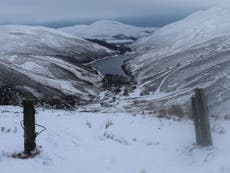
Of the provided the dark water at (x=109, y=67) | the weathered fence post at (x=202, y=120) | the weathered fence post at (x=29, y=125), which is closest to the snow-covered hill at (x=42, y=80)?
the dark water at (x=109, y=67)

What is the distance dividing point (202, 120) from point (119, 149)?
2134 millimetres

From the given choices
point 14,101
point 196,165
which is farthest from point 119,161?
point 14,101

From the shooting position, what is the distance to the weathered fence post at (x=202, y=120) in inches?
372

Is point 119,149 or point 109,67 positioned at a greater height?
point 109,67

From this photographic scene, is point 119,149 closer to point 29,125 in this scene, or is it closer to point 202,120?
point 202,120

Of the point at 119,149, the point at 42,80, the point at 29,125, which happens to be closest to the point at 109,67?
the point at 42,80

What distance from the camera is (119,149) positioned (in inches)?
406

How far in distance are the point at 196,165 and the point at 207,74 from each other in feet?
171

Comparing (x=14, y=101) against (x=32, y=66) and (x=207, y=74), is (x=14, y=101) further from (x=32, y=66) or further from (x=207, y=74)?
(x=32, y=66)

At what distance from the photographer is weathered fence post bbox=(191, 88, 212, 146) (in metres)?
9.45

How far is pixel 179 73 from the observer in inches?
2717

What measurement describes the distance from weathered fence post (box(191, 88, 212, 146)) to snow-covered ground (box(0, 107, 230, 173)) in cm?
20

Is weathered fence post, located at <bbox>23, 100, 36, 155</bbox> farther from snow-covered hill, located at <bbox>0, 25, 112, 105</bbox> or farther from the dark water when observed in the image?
the dark water

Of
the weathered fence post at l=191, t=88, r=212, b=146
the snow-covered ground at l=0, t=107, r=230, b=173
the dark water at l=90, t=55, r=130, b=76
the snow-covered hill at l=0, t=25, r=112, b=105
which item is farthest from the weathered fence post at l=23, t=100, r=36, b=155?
the dark water at l=90, t=55, r=130, b=76
